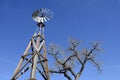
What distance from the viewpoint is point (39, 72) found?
17.2 m

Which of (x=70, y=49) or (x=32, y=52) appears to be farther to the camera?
(x=70, y=49)

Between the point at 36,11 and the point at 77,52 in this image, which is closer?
the point at 36,11

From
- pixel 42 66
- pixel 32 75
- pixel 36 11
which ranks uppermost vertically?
pixel 36 11

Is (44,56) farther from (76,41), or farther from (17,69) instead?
(76,41)

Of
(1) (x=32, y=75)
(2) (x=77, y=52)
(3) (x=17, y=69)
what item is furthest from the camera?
(2) (x=77, y=52)

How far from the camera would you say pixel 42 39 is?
18.0 m

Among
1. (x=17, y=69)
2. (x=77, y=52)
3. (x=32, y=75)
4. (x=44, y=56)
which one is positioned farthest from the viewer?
(x=77, y=52)

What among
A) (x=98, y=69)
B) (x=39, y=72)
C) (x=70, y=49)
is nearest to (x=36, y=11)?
(x=39, y=72)

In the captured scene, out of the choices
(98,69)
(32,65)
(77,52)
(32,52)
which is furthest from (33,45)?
(98,69)

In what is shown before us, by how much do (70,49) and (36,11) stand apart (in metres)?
13.6

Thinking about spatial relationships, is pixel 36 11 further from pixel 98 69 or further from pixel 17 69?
pixel 98 69

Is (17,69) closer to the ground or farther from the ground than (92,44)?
closer to the ground

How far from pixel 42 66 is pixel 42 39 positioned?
1883 mm

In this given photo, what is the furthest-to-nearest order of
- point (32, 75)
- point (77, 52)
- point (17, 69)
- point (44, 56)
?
point (77, 52) → point (44, 56) → point (17, 69) → point (32, 75)
